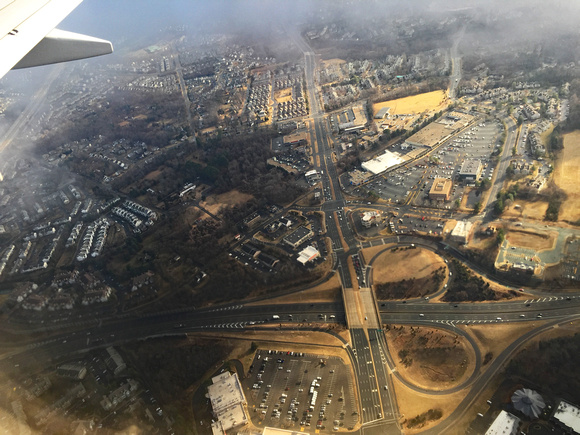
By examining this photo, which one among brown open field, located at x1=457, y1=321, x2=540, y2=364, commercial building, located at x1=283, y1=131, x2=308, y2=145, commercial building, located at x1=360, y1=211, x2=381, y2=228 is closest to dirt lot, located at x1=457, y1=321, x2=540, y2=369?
brown open field, located at x1=457, y1=321, x2=540, y2=364

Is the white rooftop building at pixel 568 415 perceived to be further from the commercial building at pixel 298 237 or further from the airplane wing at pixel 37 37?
the airplane wing at pixel 37 37

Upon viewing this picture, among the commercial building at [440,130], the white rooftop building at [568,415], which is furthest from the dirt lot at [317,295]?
the commercial building at [440,130]

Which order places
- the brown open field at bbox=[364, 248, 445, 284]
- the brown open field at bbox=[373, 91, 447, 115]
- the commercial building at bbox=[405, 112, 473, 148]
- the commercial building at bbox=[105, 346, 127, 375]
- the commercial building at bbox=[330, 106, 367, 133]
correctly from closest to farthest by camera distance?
the commercial building at bbox=[105, 346, 127, 375] < the brown open field at bbox=[364, 248, 445, 284] < the commercial building at bbox=[405, 112, 473, 148] < the commercial building at bbox=[330, 106, 367, 133] < the brown open field at bbox=[373, 91, 447, 115]

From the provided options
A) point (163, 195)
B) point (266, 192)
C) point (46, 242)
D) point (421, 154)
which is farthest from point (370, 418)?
point (46, 242)

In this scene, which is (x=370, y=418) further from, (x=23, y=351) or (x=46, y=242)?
(x=46, y=242)

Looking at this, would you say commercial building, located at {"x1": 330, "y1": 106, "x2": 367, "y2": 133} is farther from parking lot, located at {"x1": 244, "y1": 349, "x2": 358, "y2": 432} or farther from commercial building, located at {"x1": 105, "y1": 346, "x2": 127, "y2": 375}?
commercial building, located at {"x1": 105, "y1": 346, "x2": 127, "y2": 375}
